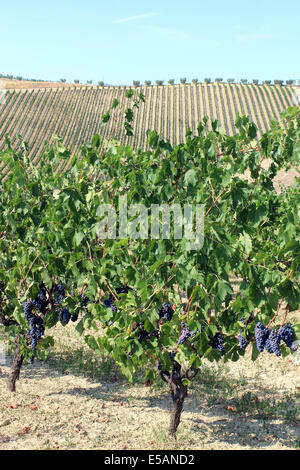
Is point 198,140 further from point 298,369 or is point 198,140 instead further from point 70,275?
point 298,369

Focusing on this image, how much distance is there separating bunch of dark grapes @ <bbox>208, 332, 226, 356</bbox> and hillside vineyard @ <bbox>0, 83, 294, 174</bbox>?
21.1 m

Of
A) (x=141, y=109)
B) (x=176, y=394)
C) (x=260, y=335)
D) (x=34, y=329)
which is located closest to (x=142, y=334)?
(x=176, y=394)

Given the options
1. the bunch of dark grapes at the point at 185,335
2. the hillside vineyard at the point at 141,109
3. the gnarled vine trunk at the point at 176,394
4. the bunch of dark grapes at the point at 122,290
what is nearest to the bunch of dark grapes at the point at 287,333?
the bunch of dark grapes at the point at 185,335

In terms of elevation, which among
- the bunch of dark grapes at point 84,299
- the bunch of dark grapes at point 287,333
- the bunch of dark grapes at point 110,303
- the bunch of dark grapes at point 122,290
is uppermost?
the bunch of dark grapes at point 122,290

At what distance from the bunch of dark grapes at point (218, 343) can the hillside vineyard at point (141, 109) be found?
2105cm

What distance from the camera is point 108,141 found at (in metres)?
4.82

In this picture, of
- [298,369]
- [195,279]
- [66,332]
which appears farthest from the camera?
[66,332]

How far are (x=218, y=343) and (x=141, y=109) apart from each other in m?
25.6

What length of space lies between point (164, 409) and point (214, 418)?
593mm

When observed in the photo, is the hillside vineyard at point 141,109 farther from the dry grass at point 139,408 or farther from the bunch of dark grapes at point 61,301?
the bunch of dark grapes at point 61,301

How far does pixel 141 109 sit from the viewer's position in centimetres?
2858

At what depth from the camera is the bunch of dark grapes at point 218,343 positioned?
4.34 metres
